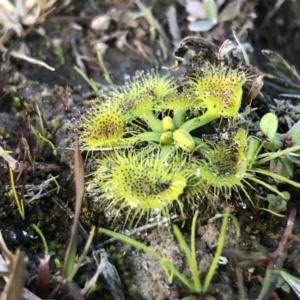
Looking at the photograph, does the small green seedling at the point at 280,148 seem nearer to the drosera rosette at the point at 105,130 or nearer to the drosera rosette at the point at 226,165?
the drosera rosette at the point at 226,165

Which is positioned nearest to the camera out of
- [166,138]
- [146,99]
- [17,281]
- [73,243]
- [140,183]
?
[17,281]

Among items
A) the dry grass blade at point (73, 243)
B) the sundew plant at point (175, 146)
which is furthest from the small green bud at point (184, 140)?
the dry grass blade at point (73, 243)

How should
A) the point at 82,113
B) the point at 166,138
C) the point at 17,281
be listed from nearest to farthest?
the point at 17,281 → the point at 166,138 → the point at 82,113

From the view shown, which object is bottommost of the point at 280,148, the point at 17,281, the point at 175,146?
the point at 280,148

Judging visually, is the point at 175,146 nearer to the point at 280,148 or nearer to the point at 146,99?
the point at 146,99

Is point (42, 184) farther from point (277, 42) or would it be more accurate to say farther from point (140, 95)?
point (277, 42)

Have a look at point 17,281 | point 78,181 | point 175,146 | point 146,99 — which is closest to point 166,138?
point 175,146

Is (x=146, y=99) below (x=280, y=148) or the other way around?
the other way around

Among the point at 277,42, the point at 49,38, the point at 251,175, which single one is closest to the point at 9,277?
the point at 251,175
